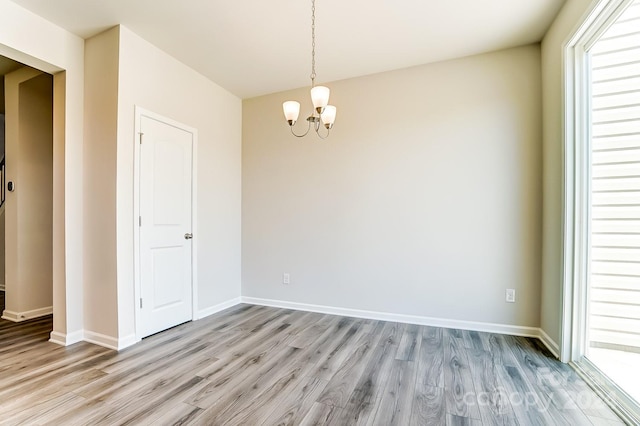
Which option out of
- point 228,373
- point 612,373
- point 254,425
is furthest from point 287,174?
point 612,373

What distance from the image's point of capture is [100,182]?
9.23ft

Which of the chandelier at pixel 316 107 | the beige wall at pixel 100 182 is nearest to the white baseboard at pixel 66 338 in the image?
the beige wall at pixel 100 182

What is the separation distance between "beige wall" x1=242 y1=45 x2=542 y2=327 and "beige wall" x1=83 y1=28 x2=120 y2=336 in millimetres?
1758

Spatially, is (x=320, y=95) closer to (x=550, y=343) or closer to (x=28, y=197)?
(x=550, y=343)

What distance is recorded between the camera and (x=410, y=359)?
2521 millimetres

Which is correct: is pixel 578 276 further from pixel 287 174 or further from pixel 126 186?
pixel 126 186

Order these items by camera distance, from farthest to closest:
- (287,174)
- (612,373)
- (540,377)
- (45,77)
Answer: (287,174), (45,77), (540,377), (612,373)

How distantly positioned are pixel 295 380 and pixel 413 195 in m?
2.19

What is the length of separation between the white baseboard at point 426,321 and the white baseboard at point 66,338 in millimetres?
1872

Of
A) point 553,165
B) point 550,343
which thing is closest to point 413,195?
point 553,165

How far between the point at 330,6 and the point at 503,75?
6.19ft

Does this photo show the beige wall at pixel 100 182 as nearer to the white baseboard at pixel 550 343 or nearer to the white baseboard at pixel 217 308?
the white baseboard at pixel 217 308

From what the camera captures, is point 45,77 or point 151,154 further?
point 45,77

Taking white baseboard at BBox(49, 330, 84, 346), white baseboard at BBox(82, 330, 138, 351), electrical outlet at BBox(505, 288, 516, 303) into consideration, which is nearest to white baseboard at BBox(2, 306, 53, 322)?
white baseboard at BBox(49, 330, 84, 346)
